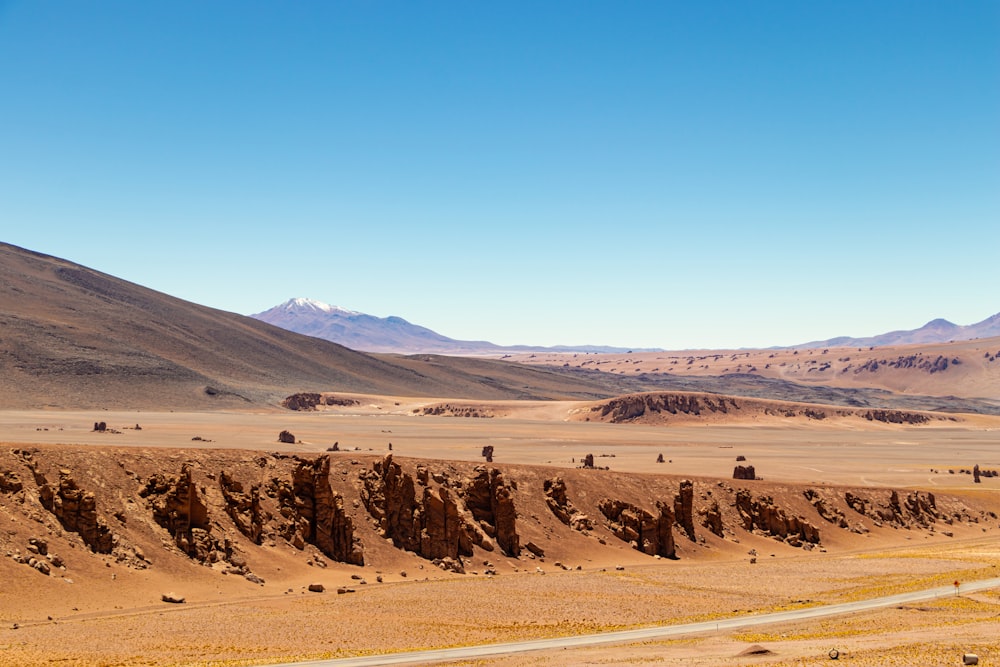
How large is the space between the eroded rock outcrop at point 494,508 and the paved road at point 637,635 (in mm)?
12777

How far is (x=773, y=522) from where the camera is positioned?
55.7 meters

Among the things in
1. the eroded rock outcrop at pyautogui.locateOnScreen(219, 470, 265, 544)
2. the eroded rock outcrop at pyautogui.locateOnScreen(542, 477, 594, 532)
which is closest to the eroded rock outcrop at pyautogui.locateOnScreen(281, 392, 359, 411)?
the eroded rock outcrop at pyautogui.locateOnScreen(542, 477, 594, 532)

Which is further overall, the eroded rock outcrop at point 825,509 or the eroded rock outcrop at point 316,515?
the eroded rock outcrop at point 825,509

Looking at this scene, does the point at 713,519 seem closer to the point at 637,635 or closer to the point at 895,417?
the point at 637,635

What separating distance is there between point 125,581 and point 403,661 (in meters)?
11.2

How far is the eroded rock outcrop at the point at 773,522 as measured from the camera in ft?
182

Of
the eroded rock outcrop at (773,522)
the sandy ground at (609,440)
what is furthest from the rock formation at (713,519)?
the sandy ground at (609,440)

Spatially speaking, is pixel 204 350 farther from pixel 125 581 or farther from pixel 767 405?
pixel 125 581

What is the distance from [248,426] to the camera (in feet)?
312

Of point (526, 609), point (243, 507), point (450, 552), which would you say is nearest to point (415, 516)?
point (450, 552)

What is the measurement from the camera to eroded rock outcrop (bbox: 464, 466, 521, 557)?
44938 millimetres

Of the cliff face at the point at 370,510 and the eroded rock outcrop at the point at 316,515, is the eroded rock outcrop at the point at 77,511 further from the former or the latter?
the eroded rock outcrop at the point at 316,515

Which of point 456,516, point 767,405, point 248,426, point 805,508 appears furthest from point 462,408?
point 456,516

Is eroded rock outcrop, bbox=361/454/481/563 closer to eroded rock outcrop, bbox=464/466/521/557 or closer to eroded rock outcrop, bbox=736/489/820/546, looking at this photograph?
eroded rock outcrop, bbox=464/466/521/557
